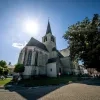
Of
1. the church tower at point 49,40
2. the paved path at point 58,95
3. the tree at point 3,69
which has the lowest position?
the paved path at point 58,95

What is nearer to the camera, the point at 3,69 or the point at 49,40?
the point at 3,69

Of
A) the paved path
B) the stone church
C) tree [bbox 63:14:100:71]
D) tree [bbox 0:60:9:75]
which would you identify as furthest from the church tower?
the paved path

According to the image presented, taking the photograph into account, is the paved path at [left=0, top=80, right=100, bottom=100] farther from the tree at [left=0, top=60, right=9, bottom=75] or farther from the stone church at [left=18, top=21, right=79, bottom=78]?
the tree at [left=0, top=60, right=9, bottom=75]

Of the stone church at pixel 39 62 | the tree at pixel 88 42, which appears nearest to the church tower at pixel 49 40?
the stone church at pixel 39 62

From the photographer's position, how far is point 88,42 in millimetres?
19125

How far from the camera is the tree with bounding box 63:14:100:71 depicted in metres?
16.7

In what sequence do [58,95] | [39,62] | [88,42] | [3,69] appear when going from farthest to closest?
[39,62] < [3,69] < [88,42] < [58,95]

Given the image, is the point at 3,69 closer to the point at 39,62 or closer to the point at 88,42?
the point at 39,62

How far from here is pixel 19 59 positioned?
42656 mm

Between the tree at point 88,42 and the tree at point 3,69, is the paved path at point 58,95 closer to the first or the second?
the tree at point 88,42

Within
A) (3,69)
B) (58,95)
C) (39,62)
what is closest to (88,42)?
(58,95)

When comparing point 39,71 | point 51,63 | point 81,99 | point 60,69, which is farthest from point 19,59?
point 81,99

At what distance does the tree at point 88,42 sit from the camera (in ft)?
54.7

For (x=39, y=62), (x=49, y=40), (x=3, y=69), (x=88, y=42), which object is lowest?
(x=3, y=69)
